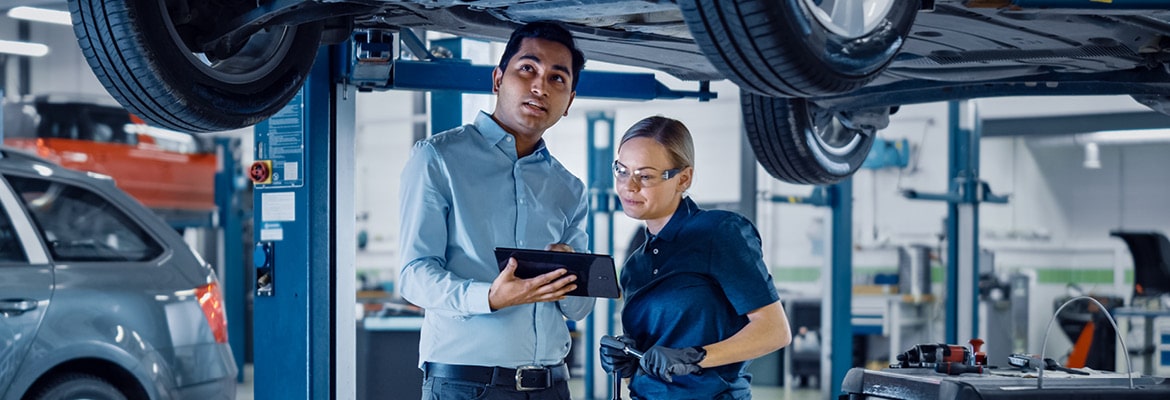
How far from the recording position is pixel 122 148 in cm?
920

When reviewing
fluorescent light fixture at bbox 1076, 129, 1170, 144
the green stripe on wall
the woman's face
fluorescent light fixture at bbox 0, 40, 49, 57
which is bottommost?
the green stripe on wall

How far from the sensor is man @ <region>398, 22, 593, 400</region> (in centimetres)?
219

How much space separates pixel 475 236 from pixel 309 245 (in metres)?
1.43

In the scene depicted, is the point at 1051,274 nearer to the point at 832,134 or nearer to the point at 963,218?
the point at 963,218

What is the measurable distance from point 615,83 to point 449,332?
74.0 inches

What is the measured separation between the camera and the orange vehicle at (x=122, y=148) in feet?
28.6

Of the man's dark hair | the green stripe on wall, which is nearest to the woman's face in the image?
the man's dark hair

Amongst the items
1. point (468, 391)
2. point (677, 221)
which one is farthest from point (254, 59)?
point (677, 221)

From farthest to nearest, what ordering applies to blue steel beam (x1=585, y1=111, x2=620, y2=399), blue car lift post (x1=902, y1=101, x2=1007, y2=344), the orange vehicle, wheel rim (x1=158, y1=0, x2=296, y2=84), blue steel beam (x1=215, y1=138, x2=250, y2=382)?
blue steel beam (x1=215, y1=138, x2=250, y2=382) → the orange vehicle → blue steel beam (x1=585, y1=111, x2=620, y2=399) → blue car lift post (x1=902, y1=101, x2=1007, y2=344) → wheel rim (x1=158, y1=0, x2=296, y2=84)

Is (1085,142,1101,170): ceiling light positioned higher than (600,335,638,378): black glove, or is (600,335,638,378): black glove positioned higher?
(1085,142,1101,170): ceiling light

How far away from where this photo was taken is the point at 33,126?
28.6ft

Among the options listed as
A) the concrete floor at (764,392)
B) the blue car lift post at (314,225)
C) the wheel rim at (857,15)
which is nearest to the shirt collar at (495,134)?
the wheel rim at (857,15)

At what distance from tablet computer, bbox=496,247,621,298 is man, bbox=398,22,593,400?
0.32ft

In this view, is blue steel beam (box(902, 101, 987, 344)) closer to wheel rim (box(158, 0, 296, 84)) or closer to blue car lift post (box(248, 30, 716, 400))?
blue car lift post (box(248, 30, 716, 400))
